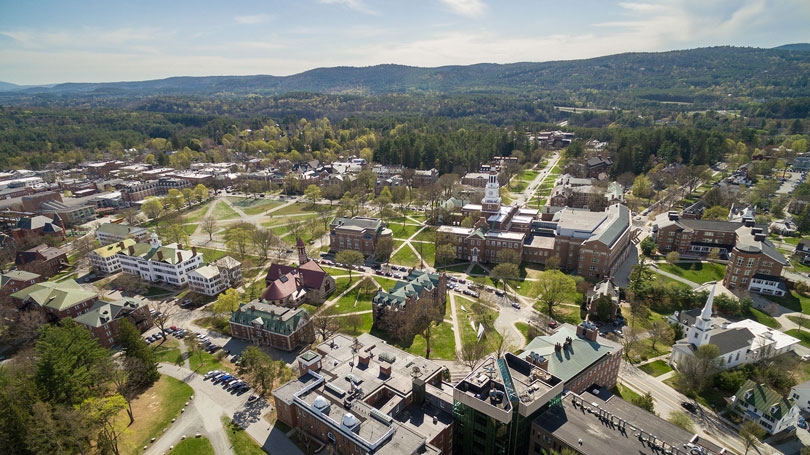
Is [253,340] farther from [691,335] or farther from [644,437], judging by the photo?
[691,335]

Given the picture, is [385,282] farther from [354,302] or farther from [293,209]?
[293,209]

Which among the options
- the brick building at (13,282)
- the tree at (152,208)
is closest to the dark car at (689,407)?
the brick building at (13,282)

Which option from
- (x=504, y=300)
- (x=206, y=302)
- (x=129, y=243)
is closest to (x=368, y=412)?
(x=504, y=300)

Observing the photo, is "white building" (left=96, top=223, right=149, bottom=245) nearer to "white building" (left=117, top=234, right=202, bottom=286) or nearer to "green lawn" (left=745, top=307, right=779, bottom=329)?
"white building" (left=117, top=234, right=202, bottom=286)

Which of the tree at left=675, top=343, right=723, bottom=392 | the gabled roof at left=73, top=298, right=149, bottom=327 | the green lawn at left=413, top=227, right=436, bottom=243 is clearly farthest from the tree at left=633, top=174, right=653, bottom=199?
the gabled roof at left=73, top=298, right=149, bottom=327

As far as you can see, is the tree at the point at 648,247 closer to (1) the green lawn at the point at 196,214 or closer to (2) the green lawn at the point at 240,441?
(2) the green lawn at the point at 240,441
